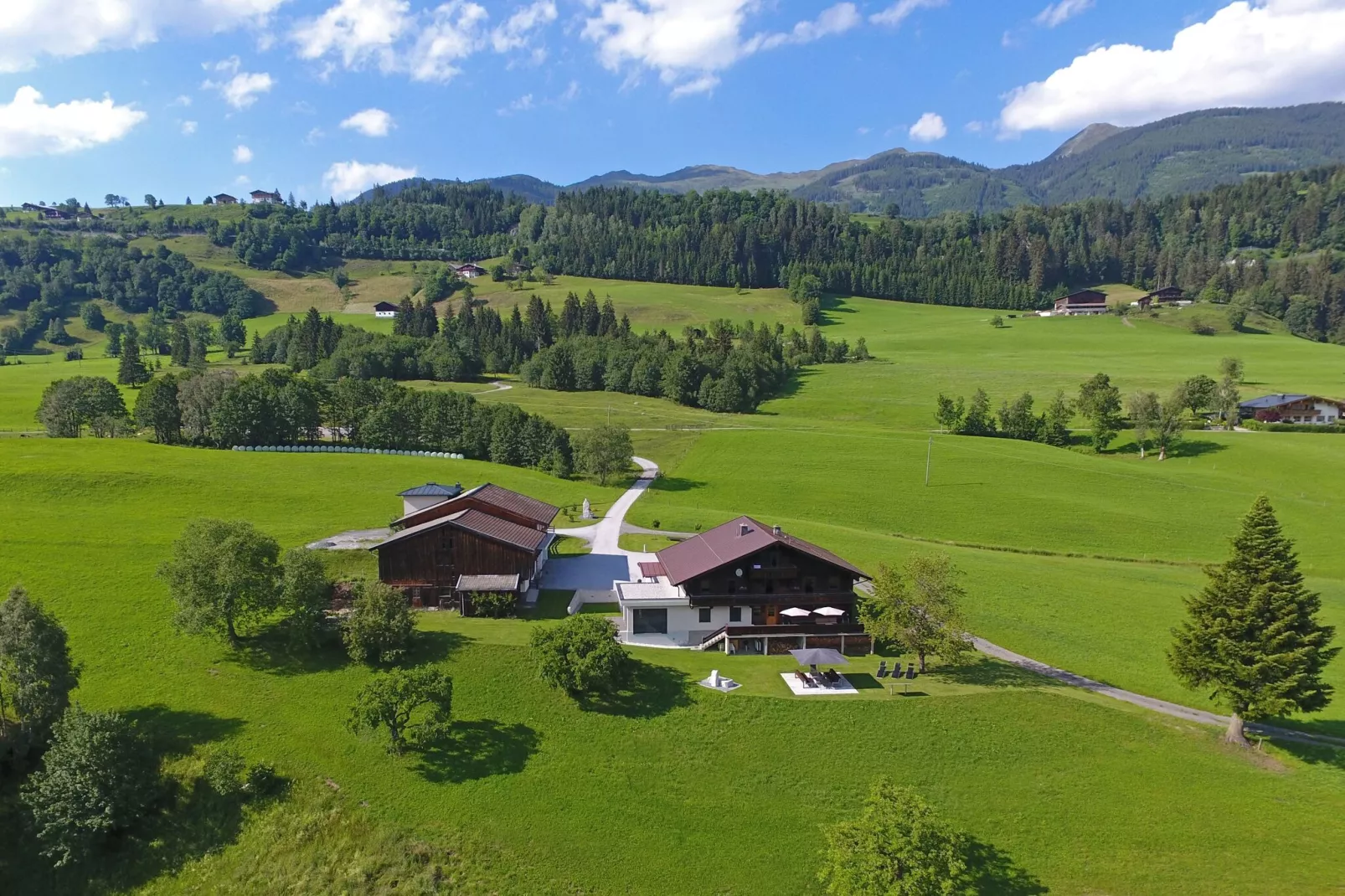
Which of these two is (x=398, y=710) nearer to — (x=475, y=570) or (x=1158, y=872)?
(x=475, y=570)

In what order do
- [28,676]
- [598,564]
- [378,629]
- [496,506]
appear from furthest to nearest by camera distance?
[598,564]
[496,506]
[378,629]
[28,676]

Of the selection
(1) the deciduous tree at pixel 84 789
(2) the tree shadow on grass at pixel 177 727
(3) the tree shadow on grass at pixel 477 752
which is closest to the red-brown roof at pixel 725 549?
(3) the tree shadow on grass at pixel 477 752

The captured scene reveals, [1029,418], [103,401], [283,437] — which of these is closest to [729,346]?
[1029,418]

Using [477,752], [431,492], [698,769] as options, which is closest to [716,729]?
[698,769]

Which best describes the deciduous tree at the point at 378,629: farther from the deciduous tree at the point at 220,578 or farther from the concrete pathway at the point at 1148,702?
the concrete pathway at the point at 1148,702

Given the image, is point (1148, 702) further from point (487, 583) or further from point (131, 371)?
point (131, 371)
